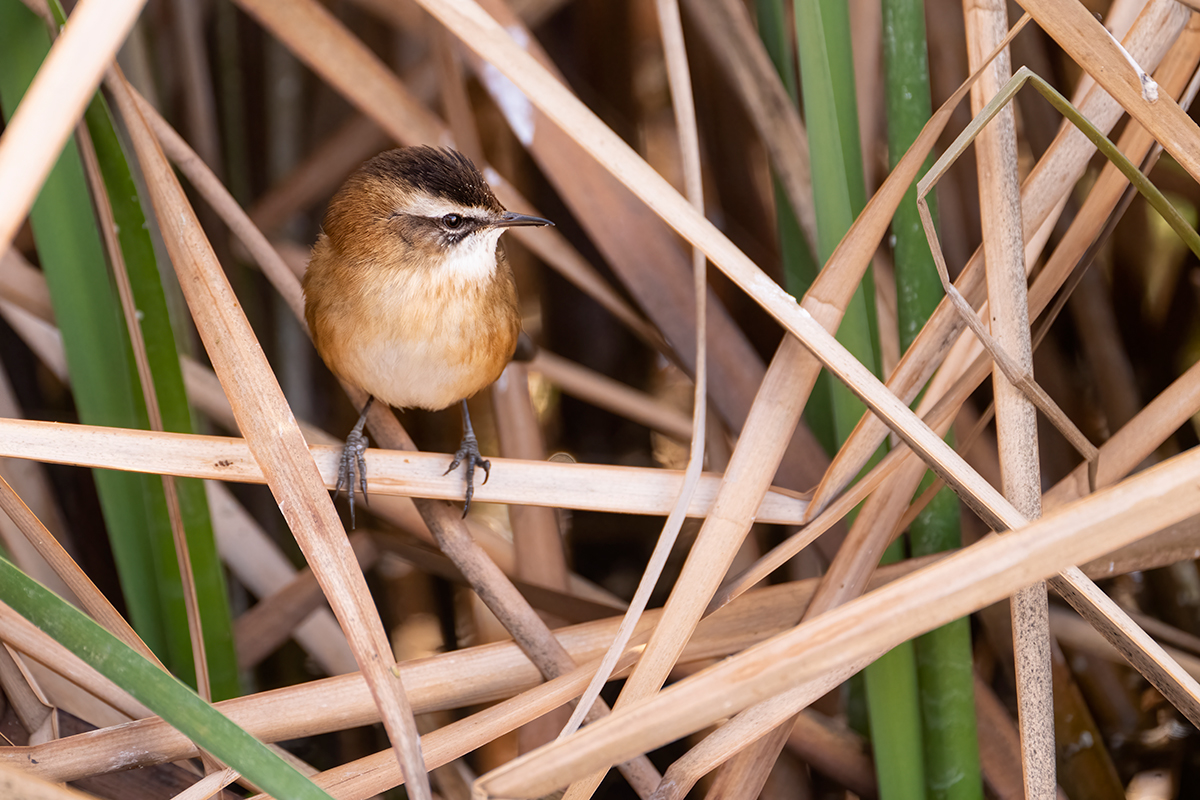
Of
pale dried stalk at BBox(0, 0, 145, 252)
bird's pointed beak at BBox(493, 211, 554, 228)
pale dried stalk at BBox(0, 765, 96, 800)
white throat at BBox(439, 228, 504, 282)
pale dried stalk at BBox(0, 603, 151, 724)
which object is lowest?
pale dried stalk at BBox(0, 765, 96, 800)

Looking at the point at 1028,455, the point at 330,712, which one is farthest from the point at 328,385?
the point at 1028,455

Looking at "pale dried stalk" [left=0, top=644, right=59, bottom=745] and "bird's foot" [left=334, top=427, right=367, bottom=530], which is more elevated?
"bird's foot" [left=334, top=427, right=367, bottom=530]

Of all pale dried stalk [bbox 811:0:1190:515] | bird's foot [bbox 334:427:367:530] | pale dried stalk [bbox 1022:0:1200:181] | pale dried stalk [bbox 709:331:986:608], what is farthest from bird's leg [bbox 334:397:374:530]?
pale dried stalk [bbox 1022:0:1200:181]

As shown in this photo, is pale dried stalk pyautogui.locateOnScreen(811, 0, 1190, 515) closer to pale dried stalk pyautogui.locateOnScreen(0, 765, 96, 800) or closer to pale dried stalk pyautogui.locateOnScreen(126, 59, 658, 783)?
pale dried stalk pyautogui.locateOnScreen(126, 59, 658, 783)

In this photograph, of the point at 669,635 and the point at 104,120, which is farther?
the point at 104,120

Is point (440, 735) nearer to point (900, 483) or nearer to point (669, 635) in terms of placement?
point (669, 635)

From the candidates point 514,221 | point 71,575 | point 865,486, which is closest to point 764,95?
point 514,221
